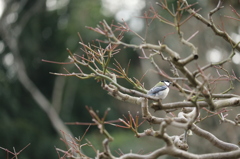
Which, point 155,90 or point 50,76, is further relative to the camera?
point 50,76

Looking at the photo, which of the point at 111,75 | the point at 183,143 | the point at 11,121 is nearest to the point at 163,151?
the point at 183,143

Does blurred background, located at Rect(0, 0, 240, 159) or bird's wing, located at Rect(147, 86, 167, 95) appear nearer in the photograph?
bird's wing, located at Rect(147, 86, 167, 95)

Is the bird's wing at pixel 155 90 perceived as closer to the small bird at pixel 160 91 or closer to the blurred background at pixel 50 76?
the small bird at pixel 160 91

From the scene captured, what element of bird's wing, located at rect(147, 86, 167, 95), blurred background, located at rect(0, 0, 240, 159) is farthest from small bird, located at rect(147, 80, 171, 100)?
blurred background, located at rect(0, 0, 240, 159)

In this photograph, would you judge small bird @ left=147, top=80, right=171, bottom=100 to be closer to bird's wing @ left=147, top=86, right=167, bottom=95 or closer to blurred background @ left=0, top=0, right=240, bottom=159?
bird's wing @ left=147, top=86, right=167, bottom=95

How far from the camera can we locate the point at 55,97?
14.3 m

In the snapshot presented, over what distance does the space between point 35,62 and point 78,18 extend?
7.32 feet

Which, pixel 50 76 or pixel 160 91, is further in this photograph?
pixel 50 76

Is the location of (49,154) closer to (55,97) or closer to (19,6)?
(55,97)

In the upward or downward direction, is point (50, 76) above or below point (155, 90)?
below

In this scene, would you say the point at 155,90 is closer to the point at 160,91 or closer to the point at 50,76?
the point at 160,91

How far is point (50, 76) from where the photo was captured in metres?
15.0

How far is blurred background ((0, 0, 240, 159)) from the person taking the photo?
13.4 m

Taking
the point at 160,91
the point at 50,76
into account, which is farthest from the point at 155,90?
the point at 50,76
